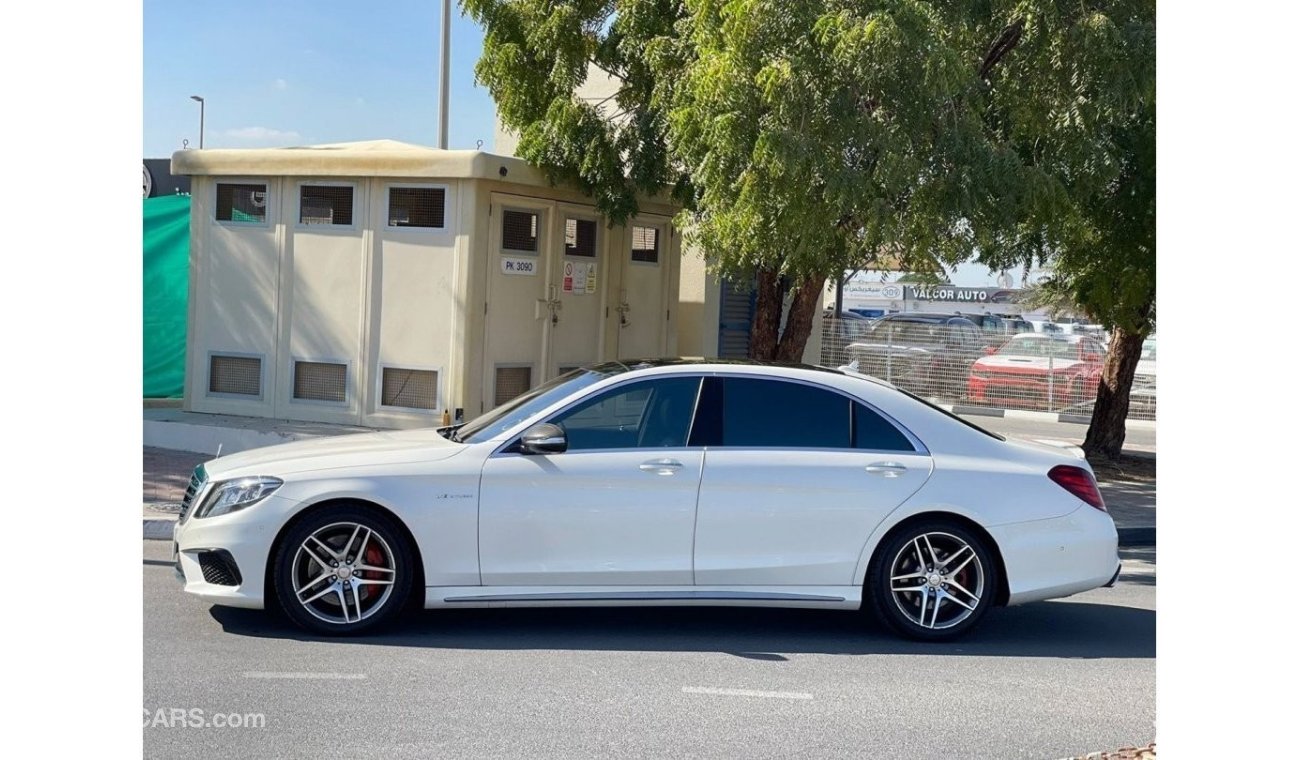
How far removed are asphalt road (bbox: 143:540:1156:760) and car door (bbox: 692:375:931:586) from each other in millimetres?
445

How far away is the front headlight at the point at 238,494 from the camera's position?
6.67 metres

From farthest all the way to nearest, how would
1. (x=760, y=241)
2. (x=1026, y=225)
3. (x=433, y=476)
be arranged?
Answer: 1. (x=1026, y=225)
2. (x=760, y=241)
3. (x=433, y=476)

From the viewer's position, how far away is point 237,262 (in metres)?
14.0

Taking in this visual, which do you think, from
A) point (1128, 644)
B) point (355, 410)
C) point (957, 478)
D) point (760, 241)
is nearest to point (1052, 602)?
point (1128, 644)

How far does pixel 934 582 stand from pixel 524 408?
7.63ft

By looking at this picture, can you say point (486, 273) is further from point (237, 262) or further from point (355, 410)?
point (237, 262)

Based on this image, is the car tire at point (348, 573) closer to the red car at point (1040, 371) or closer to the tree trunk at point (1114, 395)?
the tree trunk at point (1114, 395)

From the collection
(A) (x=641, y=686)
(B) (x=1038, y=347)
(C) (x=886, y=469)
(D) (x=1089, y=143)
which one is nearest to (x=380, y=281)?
(D) (x=1089, y=143)

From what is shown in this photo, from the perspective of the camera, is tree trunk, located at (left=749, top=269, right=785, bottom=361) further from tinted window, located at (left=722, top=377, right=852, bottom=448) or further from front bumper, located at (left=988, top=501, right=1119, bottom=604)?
front bumper, located at (left=988, top=501, right=1119, bottom=604)

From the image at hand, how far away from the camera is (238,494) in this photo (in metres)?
6.71

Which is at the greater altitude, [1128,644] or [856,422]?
[856,422]

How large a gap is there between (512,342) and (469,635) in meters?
6.95

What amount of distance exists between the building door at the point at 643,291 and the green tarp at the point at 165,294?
5795 millimetres

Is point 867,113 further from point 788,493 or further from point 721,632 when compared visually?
point 721,632
